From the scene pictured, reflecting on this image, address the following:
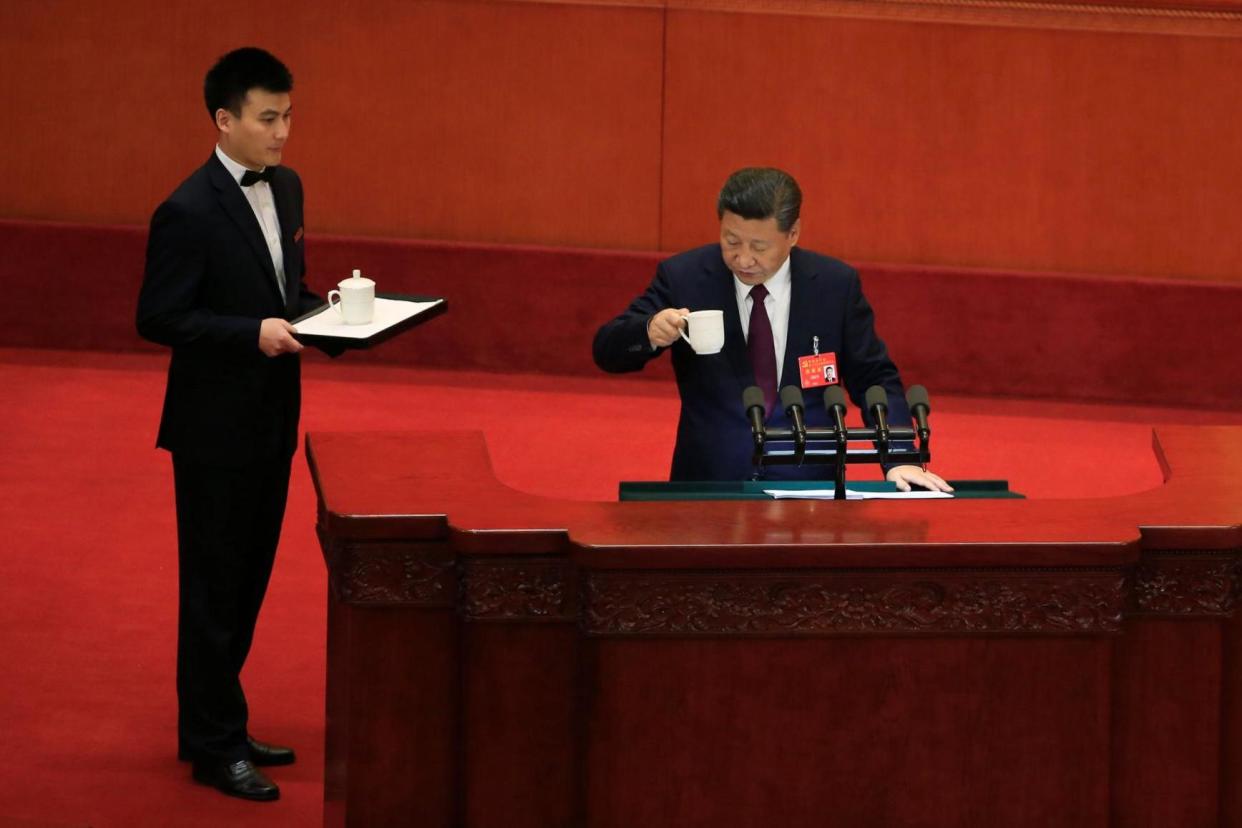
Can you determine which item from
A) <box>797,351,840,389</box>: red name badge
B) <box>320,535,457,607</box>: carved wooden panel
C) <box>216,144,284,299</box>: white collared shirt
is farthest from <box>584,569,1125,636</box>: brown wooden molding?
<box>216,144,284,299</box>: white collared shirt

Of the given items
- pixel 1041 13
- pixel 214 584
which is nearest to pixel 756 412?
pixel 214 584

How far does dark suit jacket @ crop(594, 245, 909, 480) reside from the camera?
3713mm

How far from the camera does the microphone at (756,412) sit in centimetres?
318

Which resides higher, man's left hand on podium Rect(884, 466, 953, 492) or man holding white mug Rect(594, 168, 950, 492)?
man holding white mug Rect(594, 168, 950, 492)

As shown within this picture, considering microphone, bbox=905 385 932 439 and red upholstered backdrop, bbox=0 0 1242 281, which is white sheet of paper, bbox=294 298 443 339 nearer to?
microphone, bbox=905 385 932 439

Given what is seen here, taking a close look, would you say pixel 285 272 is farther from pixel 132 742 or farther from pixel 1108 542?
pixel 1108 542

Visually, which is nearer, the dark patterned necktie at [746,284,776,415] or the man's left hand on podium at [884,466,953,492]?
the man's left hand on podium at [884,466,953,492]

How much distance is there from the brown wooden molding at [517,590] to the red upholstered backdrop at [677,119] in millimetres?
4437

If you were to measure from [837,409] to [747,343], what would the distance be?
1.75 feet

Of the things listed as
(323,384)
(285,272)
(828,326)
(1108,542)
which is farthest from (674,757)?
(323,384)

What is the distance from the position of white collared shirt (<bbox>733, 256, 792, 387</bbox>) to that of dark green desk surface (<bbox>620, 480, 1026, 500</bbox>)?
39 cm

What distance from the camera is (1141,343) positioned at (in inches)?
279

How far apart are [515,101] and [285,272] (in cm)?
353

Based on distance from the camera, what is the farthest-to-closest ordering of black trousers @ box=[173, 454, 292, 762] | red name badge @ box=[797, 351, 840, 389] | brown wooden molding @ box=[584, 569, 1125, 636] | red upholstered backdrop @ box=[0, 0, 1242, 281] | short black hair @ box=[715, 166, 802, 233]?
red upholstered backdrop @ box=[0, 0, 1242, 281] → black trousers @ box=[173, 454, 292, 762] → short black hair @ box=[715, 166, 802, 233] → red name badge @ box=[797, 351, 840, 389] → brown wooden molding @ box=[584, 569, 1125, 636]
